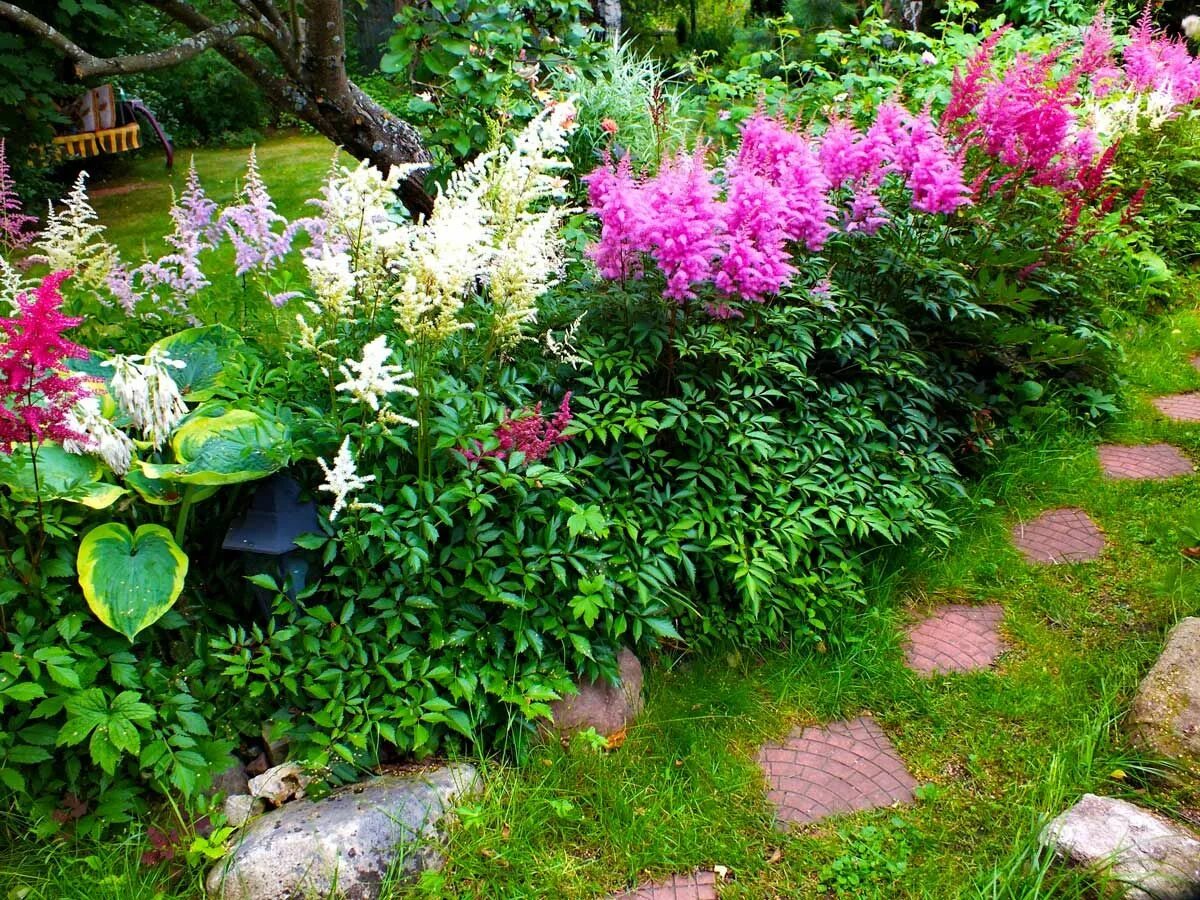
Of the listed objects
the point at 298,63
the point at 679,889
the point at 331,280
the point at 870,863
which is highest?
the point at 298,63

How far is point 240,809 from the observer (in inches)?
93.2

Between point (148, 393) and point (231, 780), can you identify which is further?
point (231, 780)

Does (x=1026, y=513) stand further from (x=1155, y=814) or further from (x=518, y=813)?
(x=518, y=813)

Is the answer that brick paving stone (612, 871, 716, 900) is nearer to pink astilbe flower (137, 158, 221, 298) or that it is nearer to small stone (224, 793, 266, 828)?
small stone (224, 793, 266, 828)

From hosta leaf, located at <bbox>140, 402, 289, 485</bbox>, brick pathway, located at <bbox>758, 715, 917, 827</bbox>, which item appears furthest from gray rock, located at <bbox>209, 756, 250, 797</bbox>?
brick pathway, located at <bbox>758, 715, 917, 827</bbox>

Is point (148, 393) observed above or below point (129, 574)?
above

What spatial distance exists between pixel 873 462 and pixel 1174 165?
4387 millimetres

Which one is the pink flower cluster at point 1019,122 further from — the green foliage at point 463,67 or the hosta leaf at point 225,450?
the hosta leaf at point 225,450

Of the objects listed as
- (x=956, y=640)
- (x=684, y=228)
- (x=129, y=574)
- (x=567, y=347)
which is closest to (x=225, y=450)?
(x=129, y=574)

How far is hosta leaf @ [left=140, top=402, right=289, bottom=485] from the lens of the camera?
234cm

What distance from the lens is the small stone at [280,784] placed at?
2.40m

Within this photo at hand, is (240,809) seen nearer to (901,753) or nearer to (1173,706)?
(901,753)

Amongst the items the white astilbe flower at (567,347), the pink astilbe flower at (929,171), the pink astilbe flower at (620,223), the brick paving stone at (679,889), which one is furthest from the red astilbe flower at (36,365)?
the pink astilbe flower at (929,171)

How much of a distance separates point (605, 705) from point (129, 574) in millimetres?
1409
